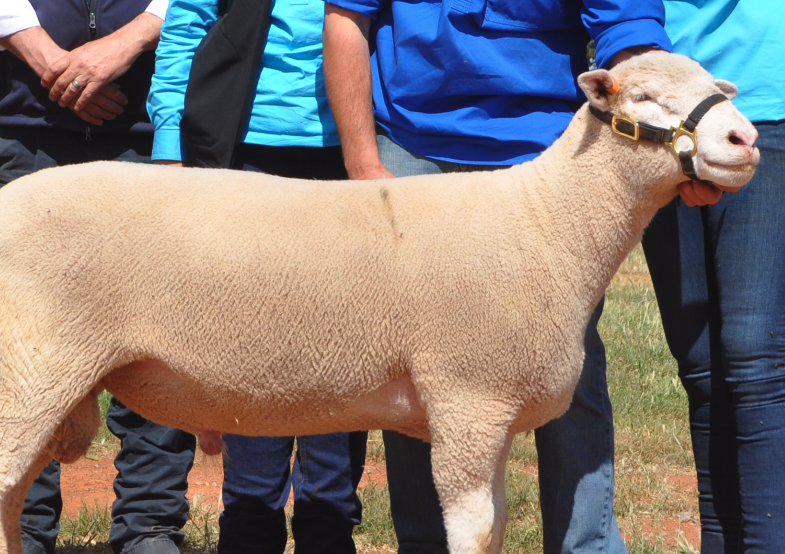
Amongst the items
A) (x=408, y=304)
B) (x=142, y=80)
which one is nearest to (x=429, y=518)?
(x=408, y=304)

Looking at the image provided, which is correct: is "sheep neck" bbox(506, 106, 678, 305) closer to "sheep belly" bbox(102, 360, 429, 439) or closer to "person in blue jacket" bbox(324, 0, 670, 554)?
"person in blue jacket" bbox(324, 0, 670, 554)

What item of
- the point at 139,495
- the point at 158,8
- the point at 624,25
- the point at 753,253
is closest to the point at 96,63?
the point at 158,8

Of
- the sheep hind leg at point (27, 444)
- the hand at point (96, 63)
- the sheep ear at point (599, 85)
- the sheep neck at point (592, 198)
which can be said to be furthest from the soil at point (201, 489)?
the sheep ear at point (599, 85)

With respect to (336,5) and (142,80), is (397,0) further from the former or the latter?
(142,80)

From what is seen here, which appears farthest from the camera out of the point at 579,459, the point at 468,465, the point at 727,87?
the point at 579,459

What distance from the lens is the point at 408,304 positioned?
8.02ft

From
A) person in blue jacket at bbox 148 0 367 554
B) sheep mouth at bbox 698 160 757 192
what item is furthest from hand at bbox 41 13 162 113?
sheep mouth at bbox 698 160 757 192

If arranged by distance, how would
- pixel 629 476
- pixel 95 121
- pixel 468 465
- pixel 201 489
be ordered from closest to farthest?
pixel 468 465
pixel 95 121
pixel 629 476
pixel 201 489

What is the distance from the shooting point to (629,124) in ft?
8.00

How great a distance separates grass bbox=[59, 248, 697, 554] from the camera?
3934mm

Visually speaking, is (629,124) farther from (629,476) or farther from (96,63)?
(629,476)

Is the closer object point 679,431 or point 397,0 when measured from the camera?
point 397,0

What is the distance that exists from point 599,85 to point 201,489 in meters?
3.03

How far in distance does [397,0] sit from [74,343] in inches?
54.2
